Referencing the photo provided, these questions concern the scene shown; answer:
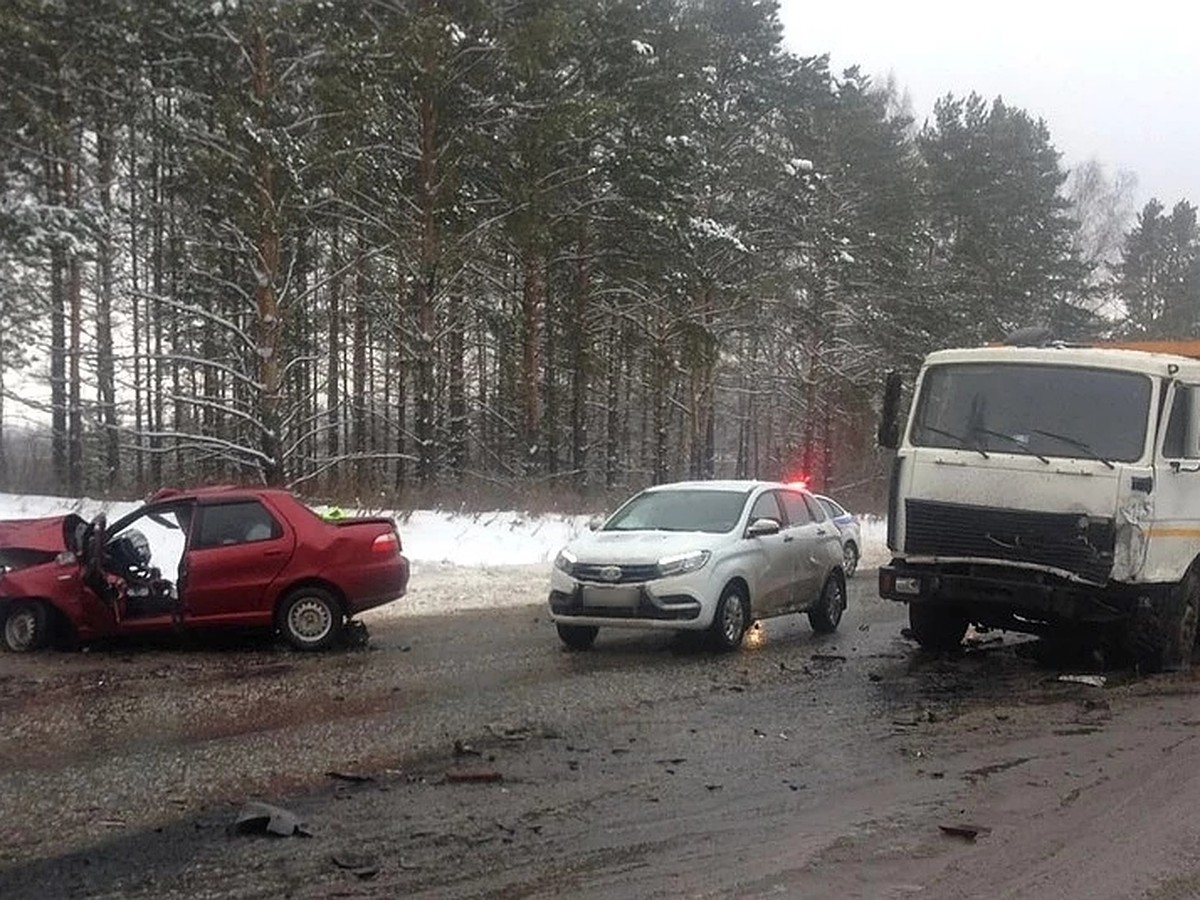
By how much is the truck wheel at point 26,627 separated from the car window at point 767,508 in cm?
669

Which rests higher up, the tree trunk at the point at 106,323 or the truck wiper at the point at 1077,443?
the tree trunk at the point at 106,323

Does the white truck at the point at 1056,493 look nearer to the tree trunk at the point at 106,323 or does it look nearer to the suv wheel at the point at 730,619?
the suv wheel at the point at 730,619

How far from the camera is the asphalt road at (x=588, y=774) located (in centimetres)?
580

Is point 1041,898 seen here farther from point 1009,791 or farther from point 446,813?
point 446,813

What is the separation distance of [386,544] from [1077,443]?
6.35 m

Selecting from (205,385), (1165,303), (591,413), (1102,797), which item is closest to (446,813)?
(1102,797)

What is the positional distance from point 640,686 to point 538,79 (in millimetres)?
19726

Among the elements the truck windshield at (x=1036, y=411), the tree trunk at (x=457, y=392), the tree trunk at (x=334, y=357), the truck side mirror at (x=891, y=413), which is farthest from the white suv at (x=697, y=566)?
the tree trunk at (x=457, y=392)

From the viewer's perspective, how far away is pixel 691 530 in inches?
509

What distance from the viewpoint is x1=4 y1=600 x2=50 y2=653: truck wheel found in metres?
12.1

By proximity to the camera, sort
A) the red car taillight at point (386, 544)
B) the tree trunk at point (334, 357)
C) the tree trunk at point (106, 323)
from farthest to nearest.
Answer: the tree trunk at point (334, 357)
the tree trunk at point (106, 323)
the red car taillight at point (386, 544)

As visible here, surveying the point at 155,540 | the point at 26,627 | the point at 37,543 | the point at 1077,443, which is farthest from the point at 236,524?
the point at 1077,443

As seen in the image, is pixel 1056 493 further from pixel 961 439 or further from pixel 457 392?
pixel 457 392

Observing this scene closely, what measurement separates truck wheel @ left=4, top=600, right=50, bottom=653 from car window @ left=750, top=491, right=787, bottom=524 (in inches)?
263
